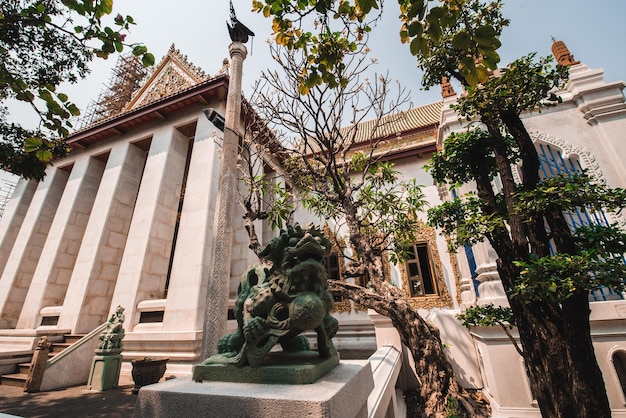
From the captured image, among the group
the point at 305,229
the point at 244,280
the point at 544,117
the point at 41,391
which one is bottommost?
the point at 41,391

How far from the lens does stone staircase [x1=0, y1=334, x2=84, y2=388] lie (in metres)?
6.28

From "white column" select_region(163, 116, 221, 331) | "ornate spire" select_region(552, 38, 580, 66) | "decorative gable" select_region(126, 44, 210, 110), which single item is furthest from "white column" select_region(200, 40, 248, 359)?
"ornate spire" select_region(552, 38, 580, 66)

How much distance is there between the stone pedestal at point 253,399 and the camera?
1253 mm

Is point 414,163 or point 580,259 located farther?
point 414,163

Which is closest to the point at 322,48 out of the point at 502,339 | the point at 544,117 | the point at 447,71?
the point at 447,71

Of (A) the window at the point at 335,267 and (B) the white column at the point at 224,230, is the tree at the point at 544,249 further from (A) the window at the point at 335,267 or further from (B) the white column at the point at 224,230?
(A) the window at the point at 335,267

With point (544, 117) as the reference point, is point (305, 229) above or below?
below

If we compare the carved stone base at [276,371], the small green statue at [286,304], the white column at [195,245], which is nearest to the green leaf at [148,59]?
the small green statue at [286,304]

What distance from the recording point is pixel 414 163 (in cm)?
1094

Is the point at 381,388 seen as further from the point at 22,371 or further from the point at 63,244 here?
the point at 63,244

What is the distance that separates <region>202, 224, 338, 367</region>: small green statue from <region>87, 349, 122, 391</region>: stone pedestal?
603 centimetres

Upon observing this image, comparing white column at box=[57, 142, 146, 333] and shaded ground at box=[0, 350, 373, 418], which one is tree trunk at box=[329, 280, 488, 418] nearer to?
shaded ground at box=[0, 350, 373, 418]

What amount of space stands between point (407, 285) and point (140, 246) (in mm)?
8714

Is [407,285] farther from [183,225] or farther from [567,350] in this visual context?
[183,225]
